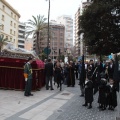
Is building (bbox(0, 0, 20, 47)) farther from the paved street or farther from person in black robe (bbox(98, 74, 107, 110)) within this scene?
person in black robe (bbox(98, 74, 107, 110))

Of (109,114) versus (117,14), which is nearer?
(109,114)

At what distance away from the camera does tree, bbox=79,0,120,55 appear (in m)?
28.4

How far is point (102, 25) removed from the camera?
29078 millimetres

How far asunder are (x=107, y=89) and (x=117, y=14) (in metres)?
20.9

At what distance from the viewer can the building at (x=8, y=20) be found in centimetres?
6966

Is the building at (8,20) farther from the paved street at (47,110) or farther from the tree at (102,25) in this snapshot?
the paved street at (47,110)

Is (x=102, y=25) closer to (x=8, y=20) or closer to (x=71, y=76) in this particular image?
(x=71, y=76)

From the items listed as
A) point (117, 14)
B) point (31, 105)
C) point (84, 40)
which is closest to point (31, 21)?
point (84, 40)

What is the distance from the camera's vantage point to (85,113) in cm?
868

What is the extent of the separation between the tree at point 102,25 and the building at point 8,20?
41361mm

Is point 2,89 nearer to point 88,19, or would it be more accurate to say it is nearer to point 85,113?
point 85,113

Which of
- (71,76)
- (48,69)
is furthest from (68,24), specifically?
(48,69)

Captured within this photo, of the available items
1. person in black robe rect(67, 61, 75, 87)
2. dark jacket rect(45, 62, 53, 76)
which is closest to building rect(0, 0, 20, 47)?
person in black robe rect(67, 61, 75, 87)

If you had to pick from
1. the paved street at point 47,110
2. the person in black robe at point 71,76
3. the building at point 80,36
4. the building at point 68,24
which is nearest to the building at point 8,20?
the building at point 80,36
